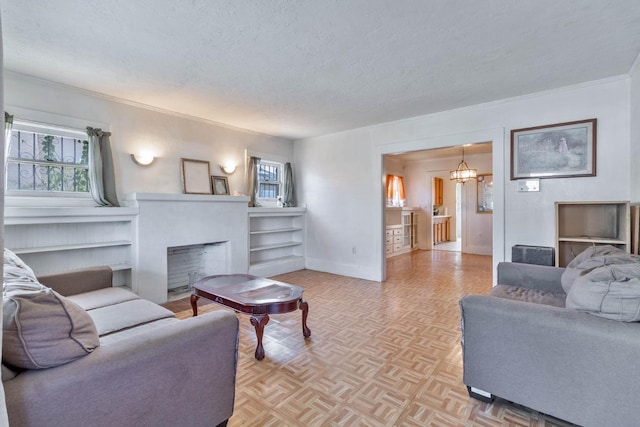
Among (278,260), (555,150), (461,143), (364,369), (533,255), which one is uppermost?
(461,143)

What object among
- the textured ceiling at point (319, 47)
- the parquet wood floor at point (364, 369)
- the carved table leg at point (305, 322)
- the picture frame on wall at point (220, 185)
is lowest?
the parquet wood floor at point (364, 369)

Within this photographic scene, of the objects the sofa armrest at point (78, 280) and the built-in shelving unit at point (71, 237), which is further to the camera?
the built-in shelving unit at point (71, 237)

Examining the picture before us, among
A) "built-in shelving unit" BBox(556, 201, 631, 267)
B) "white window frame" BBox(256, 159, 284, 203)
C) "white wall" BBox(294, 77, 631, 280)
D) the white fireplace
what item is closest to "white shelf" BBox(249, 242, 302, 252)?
"white wall" BBox(294, 77, 631, 280)

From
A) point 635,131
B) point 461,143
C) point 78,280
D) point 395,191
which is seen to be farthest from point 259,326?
point 395,191

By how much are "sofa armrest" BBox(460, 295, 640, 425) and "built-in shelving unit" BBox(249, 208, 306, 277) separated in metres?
3.85

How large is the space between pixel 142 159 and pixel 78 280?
6.10ft

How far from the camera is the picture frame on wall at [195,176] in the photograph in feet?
14.6

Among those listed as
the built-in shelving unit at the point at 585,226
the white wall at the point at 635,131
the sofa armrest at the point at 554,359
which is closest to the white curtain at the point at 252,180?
the sofa armrest at the point at 554,359

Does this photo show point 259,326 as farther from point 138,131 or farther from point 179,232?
point 138,131

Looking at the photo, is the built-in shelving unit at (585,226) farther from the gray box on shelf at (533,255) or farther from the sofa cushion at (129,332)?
the sofa cushion at (129,332)

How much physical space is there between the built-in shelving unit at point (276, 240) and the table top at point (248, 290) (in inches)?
71.9

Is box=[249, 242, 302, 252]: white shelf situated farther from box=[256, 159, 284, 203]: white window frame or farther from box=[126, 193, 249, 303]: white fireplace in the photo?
box=[256, 159, 284, 203]: white window frame

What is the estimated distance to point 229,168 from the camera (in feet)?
16.4

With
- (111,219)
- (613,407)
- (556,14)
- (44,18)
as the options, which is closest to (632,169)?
(556,14)
